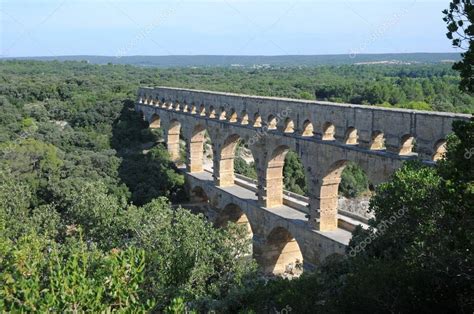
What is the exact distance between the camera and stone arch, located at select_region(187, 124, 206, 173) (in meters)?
30.3

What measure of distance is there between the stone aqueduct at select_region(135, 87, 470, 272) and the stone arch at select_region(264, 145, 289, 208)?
0.14ft

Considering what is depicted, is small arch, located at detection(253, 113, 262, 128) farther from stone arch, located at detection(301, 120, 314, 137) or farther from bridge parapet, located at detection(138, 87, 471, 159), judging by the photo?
stone arch, located at detection(301, 120, 314, 137)

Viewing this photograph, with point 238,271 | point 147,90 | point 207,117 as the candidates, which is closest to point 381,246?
point 238,271

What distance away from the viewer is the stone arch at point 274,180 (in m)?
22.5

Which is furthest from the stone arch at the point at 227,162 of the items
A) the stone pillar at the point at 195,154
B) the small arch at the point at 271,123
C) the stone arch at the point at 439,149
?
the stone arch at the point at 439,149

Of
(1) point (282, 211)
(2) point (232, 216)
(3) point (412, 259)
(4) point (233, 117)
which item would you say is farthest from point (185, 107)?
(3) point (412, 259)

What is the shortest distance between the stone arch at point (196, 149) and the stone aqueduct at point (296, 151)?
0.06 metres

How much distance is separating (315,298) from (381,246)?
2271 mm

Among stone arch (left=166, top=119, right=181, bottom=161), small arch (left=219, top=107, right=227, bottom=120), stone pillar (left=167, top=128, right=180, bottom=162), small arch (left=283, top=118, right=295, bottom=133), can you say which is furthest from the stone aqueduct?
stone pillar (left=167, top=128, right=180, bottom=162)

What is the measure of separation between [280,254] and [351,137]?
7407mm

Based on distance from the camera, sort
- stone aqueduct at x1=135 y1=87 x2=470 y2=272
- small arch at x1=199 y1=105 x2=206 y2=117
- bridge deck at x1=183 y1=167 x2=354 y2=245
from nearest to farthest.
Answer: stone aqueduct at x1=135 y1=87 x2=470 y2=272, bridge deck at x1=183 y1=167 x2=354 y2=245, small arch at x1=199 y1=105 x2=206 y2=117

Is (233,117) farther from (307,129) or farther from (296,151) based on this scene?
(307,129)

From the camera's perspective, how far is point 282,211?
22.5 meters

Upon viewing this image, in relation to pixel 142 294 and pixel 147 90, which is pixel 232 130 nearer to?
pixel 142 294
